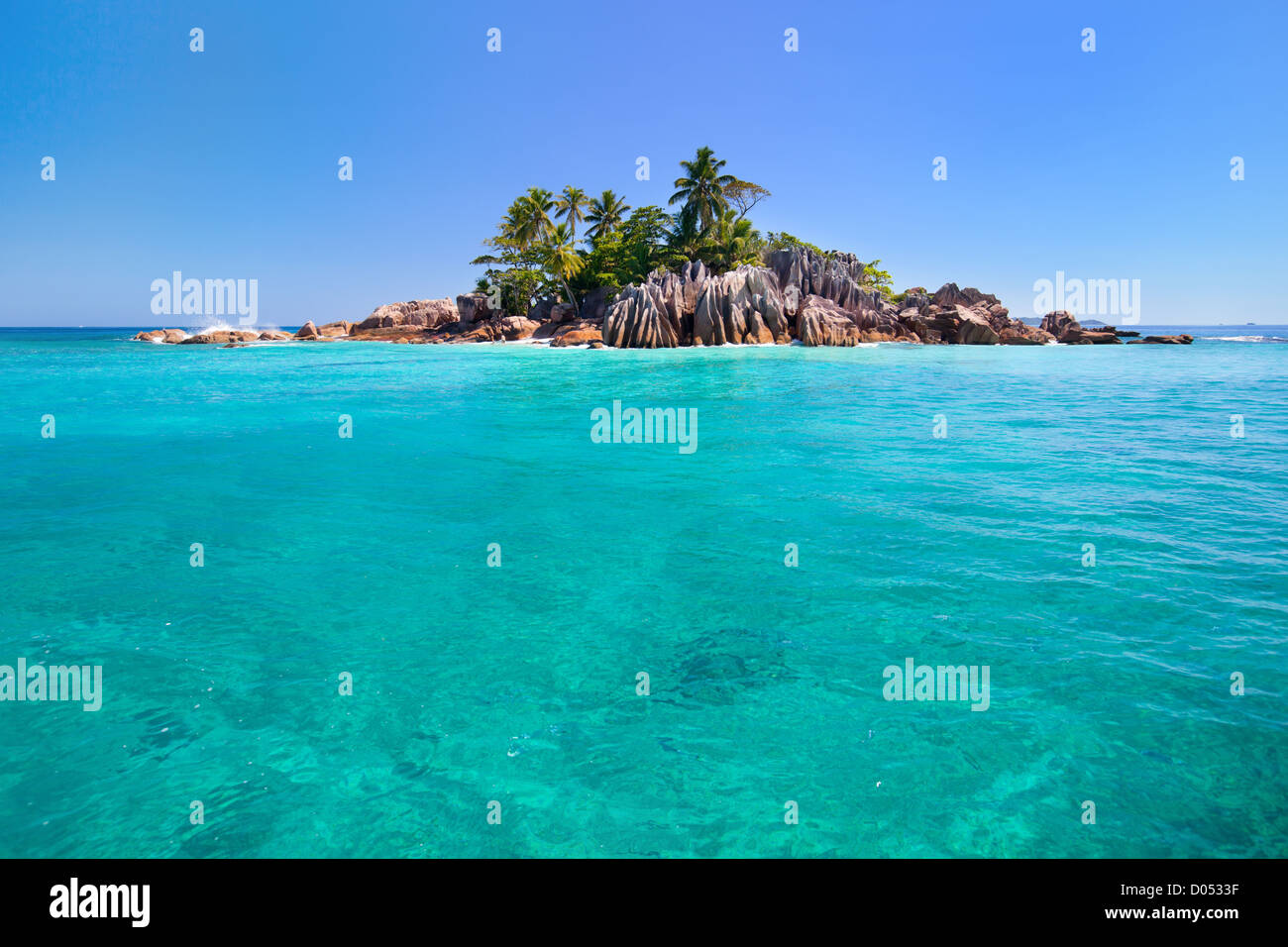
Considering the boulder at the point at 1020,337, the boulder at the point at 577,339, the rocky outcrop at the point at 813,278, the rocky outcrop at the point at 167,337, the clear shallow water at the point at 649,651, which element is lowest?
the clear shallow water at the point at 649,651

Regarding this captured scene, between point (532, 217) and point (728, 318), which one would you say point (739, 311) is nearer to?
point (728, 318)

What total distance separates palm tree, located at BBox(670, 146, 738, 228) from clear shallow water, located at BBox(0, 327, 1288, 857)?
2382 inches

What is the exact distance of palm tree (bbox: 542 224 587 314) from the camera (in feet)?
234

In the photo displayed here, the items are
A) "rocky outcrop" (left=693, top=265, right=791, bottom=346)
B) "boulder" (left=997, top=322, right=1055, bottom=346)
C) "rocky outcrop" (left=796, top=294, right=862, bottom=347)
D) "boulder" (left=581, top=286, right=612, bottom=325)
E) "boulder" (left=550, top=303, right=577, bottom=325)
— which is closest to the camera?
"rocky outcrop" (left=693, top=265, right=791, bottom=346)

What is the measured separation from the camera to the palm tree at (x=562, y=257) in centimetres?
7144

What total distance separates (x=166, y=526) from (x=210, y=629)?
481 cm

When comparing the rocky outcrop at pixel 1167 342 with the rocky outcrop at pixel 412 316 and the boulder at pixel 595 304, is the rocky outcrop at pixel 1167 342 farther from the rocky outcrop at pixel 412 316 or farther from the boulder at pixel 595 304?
the rocky outcrop at pixel 412 316

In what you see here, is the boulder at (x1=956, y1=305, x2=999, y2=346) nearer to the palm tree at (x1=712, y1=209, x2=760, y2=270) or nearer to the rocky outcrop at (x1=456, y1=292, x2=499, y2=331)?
the palm tree at (x1=712, y1=209, x2=760, y2=270)

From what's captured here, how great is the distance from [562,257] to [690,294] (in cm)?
1741

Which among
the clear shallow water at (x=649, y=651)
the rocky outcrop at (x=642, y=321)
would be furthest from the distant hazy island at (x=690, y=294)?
the clear shallow water at (x=649, y=651)

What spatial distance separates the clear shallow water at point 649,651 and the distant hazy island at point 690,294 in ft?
160

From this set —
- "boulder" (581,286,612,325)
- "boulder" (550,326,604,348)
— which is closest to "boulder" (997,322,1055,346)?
"boulder" (581,286,612,325)

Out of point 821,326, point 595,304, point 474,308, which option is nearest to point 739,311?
point 821,326

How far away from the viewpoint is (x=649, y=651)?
6383 mm
